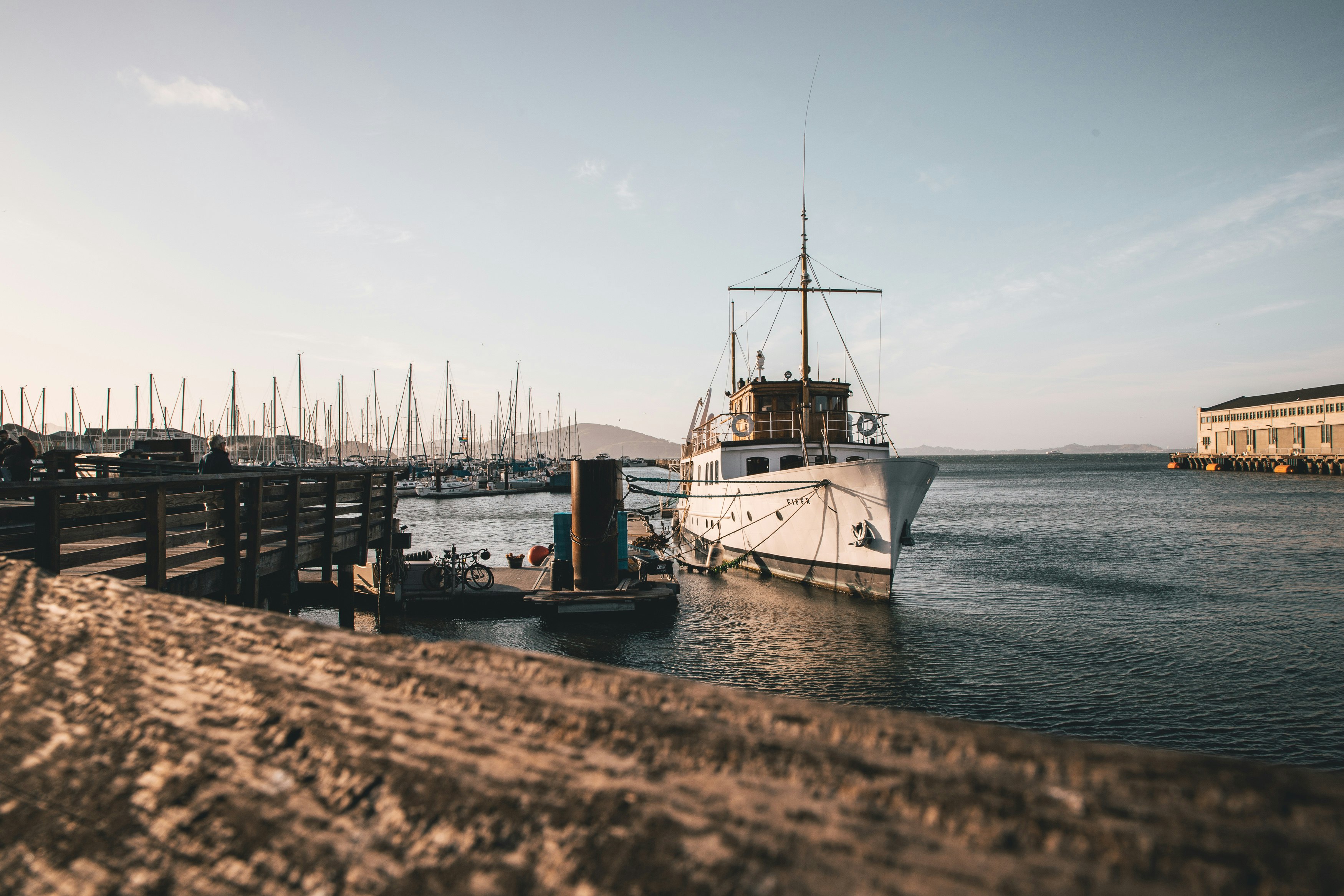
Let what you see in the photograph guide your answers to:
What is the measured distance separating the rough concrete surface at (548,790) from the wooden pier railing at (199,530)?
6190 millimetres

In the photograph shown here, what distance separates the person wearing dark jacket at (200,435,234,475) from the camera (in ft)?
34.8

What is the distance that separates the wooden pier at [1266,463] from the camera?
81625 mm

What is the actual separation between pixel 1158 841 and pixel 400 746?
0.72 m

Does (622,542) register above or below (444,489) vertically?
above

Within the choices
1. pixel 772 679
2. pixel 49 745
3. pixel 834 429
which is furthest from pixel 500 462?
pixel 49 745

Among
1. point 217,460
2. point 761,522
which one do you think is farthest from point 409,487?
point 217,460

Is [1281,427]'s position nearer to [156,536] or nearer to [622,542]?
[622,542]

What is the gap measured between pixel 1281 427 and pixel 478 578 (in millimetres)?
116033

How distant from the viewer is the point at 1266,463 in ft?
299

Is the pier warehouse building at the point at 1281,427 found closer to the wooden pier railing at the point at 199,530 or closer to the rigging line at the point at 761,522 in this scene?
the rigging line at the point at 761,522

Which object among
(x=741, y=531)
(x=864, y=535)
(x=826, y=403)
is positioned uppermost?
(x=826, y=403)

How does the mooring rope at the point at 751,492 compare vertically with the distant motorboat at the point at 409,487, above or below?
above

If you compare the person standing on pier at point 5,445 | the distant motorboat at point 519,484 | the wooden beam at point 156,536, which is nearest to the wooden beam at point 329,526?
the wooden beam at point 156,536

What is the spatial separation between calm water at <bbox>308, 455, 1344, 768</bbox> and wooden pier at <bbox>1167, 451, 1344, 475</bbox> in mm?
68961
